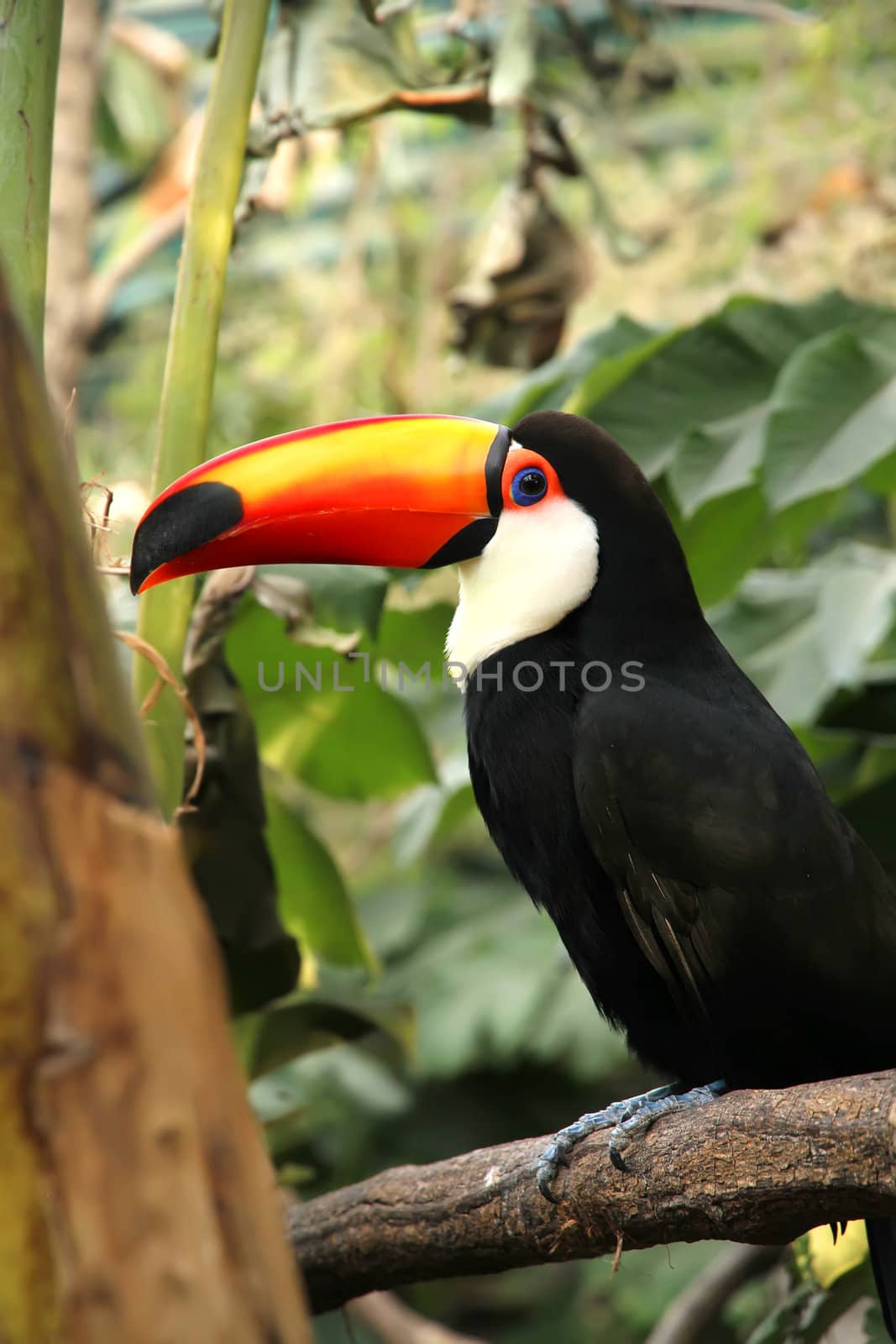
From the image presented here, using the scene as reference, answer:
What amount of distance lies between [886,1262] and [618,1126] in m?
0.46

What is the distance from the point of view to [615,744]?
1.86 m

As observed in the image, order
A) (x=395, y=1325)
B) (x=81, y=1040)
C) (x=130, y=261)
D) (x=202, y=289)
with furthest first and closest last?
(x=130, y=261) < (x=395, y=1325) < (x=202, y=289) < (x=81, y=1040)

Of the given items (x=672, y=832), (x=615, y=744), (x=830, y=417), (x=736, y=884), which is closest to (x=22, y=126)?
(x=615, y=744)

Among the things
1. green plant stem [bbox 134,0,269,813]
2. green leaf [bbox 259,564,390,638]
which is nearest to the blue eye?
green leaf [bbox 259,564,390,638]

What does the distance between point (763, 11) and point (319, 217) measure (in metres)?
3.64

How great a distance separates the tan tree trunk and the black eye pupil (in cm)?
129

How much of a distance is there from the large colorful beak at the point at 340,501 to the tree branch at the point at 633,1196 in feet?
2.89

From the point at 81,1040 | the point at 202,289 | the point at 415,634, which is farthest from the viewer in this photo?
the point at 415,634

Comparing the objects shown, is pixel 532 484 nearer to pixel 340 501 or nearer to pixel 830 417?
pixel 340 501

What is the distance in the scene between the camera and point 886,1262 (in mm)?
1866

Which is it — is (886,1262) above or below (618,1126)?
below

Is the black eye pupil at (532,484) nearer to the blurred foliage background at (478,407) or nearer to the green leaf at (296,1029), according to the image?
the blurred foliage background at (478,407)

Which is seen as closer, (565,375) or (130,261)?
(565,375)

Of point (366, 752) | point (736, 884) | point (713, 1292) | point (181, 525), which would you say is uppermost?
point (181, 525)
